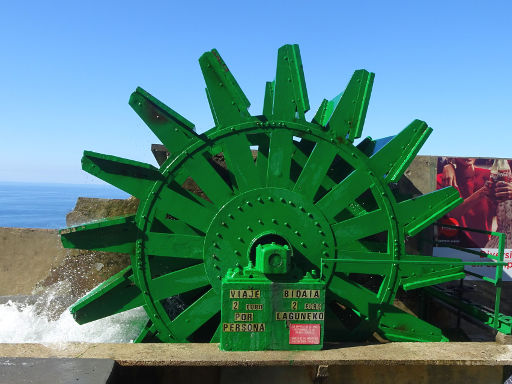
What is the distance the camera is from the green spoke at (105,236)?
506cm

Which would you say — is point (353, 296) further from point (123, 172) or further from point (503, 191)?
point (503, 191)

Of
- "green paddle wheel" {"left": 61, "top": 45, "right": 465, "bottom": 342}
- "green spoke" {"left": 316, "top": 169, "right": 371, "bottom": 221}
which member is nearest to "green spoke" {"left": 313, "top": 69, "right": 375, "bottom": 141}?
"green paddle wheel" {"left": 61, "top": 45, "right": 465, "bottom": 342}

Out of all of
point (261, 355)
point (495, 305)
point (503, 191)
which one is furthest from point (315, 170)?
point (503, 191)

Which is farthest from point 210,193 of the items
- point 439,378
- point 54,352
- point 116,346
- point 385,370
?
point 439,378

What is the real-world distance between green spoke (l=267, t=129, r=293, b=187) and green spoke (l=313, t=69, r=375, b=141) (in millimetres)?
596

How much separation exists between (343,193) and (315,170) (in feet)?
1.47

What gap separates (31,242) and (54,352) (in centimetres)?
556

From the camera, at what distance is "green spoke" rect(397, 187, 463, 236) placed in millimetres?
5352

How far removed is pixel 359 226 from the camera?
5301mm

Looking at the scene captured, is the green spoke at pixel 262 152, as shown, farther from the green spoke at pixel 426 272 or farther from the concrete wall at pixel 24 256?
the concrete wall at pixel 24 256

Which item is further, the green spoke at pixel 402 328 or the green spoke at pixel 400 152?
the green spoke at pixel 400 152

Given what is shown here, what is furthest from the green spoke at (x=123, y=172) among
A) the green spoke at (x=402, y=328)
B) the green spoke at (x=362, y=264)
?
the green spoke at (x=402, y=328)

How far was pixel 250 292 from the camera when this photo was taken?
4.43 m

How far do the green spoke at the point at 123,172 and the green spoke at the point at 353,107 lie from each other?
229 centimetres
